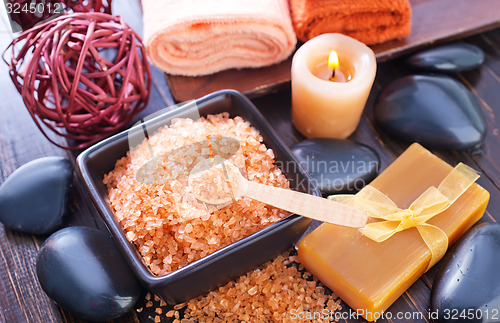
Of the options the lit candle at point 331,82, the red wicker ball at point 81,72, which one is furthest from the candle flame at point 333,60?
the red wicker ball at point 81,72

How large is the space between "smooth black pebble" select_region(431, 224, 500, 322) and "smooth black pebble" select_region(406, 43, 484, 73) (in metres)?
0.34

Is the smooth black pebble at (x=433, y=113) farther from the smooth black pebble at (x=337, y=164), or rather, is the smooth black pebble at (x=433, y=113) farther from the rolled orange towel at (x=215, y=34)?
the rolled orange towel at (x=215, y=34)

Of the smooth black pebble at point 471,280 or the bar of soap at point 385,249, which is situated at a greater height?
the bar of soap at point 385,249

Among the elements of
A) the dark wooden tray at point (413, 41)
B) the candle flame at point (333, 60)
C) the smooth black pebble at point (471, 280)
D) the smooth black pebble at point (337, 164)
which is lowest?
the smooth black pebble at point (471, 280)

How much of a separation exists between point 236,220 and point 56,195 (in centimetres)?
32

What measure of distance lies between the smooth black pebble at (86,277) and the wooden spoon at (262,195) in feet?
0.55

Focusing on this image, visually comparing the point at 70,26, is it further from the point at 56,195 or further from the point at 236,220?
the point at 236,220

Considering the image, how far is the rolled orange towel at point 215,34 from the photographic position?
86cm

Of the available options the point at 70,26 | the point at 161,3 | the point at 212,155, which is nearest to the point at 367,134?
the point at 212,155

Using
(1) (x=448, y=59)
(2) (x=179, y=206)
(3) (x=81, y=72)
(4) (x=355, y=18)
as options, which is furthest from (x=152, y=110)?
(1) (x=448, y=59)

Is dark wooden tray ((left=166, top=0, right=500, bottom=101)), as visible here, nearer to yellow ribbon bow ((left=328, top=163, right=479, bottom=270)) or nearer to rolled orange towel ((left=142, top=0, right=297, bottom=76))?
rolled orange towel ((left=142, top=0, right=297, bottom=76))

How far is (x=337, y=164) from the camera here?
855 mm

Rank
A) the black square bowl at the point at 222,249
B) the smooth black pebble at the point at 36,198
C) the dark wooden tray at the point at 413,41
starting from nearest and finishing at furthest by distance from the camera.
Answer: the black square bowl at the point at 222,249
the smooth black pebble at the point at 36,198
the dark wooden tray at the point at 413,41

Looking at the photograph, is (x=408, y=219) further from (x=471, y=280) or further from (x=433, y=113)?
(x=433, y=113)
